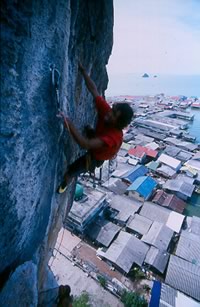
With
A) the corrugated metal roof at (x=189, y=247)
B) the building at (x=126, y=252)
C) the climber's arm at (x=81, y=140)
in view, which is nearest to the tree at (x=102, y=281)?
the building at (x=126, y=252)

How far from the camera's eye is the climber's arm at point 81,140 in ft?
9.94

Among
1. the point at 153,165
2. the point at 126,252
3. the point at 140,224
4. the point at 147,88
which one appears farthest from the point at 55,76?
the point at 147,88

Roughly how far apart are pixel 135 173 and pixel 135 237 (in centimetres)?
963

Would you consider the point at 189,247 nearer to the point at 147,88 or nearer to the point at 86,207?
the point at 86,207

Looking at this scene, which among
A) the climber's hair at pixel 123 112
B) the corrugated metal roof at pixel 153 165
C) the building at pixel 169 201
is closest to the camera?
the climber's hair at pixel 123 112

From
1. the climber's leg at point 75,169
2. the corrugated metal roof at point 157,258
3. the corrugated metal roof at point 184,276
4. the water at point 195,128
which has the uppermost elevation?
the climber's leg at point 75,169

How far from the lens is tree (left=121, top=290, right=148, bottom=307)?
1288 centimetres

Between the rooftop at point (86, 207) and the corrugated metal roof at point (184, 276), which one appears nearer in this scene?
the corrugated metal roof at point (184, 276)

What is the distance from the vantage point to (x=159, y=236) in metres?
18.4

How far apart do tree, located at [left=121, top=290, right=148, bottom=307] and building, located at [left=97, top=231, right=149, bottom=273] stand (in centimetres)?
193

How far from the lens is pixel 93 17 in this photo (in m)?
3.99

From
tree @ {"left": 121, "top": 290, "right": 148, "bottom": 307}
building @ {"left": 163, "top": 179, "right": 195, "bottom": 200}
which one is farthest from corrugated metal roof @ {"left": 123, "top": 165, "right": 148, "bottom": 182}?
tree @ {"left": 121, "top": 290, "right": 148, "bottom": 307}

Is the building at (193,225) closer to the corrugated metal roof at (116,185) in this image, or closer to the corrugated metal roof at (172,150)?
the corrugated metal roof at (116,185)

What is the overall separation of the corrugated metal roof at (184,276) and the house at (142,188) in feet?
23.8
